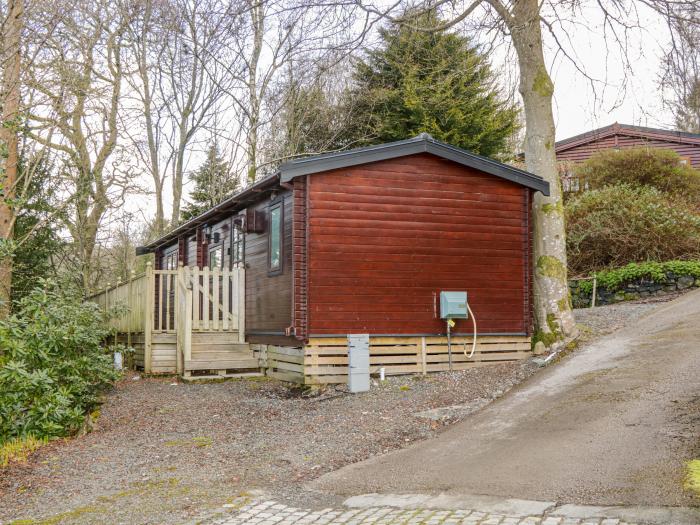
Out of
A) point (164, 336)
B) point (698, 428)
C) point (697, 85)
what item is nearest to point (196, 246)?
point (164, 336)

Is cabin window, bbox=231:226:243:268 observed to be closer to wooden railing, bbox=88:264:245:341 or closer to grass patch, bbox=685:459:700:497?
wooden railing, bbox=88:264:245:341

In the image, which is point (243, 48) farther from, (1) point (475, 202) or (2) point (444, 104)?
(1) point (475, 202)

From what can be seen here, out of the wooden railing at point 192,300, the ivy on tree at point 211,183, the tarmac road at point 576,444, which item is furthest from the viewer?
the ivy on tree at point 211,183

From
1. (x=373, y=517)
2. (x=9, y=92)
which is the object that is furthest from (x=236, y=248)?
(x=373, y=517)

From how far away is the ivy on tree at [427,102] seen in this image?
22.3 meters

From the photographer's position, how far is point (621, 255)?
17.7 metres

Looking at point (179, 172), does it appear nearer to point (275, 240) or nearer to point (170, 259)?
point (170, 259)

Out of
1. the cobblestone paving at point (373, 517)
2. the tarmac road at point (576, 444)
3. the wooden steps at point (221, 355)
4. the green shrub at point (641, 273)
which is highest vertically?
the green shrub at point (641, 273)

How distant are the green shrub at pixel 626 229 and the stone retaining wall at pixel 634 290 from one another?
777 mm

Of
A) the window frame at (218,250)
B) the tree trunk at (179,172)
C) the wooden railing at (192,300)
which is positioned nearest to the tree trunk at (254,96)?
the tree trunk at (179,172)

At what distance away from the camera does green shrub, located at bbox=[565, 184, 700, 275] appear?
1709 cm

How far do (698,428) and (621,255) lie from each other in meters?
12.0

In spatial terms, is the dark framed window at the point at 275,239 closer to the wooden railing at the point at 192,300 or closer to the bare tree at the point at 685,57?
the wooden railing at the point at 192,300

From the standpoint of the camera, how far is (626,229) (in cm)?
1736
